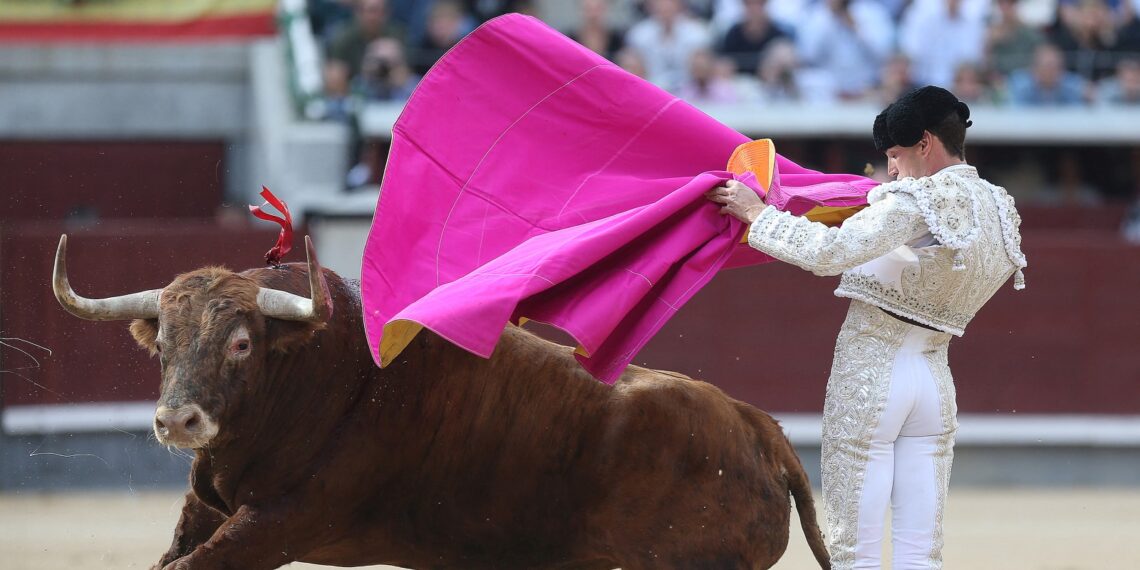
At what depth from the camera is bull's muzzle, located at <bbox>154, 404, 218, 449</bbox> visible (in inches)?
128

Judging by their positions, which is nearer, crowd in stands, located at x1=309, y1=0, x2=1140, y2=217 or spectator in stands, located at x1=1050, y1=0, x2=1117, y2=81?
crowd in stands, located at x1=309, y1=0, x2=1140, y2=217

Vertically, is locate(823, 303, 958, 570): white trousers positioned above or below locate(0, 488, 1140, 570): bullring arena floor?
above

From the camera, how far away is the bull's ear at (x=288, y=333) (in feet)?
11.6

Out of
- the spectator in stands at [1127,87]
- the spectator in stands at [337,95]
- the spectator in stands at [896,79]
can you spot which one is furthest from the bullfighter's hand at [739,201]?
the spectator in stands at [1127,87]

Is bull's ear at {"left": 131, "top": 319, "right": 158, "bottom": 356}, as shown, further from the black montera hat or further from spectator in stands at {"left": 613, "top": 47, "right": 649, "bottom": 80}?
spectator in stands at {"left": 613, "top": 47, "right": 649, "bottom": 80}

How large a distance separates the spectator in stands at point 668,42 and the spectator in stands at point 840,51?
621mm

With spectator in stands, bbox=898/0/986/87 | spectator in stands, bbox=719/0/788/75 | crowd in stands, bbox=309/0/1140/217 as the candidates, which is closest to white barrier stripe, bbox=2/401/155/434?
crowd in stands, bbox=309/0/1140/217

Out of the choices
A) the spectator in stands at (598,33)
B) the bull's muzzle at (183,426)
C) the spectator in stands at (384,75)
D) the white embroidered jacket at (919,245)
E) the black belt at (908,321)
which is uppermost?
the spectator in stands at (598,33)

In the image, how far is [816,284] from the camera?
8.12m

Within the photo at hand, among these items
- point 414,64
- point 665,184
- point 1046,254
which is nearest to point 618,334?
point 665,184

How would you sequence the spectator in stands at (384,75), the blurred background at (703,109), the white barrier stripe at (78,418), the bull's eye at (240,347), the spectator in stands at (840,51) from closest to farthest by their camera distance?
the bull's eye at (240,347) < the white barrier stripe at (78,418) < the blurred background at (703,109) < the spectator in stands at (384,75) < the spectator in stands at (840,51)

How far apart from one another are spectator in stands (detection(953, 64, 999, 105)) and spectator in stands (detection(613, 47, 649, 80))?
6.07 ft

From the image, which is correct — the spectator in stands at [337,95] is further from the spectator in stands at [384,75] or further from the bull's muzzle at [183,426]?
the bull's muzzle at [183,426]

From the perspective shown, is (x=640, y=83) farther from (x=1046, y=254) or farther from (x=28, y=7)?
(x=28, y=7)
